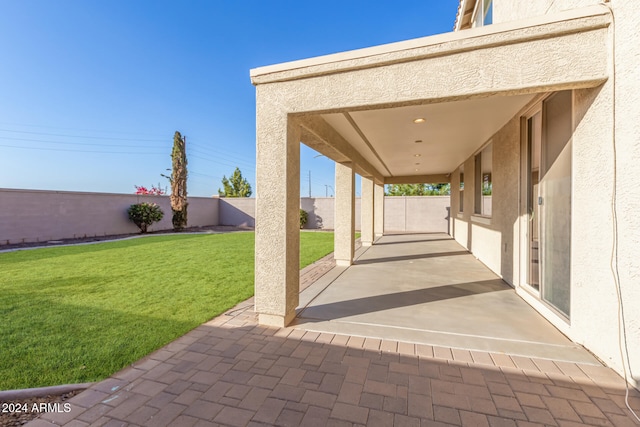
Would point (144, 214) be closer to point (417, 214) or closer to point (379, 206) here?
point (379, 206)

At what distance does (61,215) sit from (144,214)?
375 cm

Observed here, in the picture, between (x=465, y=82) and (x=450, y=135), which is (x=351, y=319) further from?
(x=450, y=135)

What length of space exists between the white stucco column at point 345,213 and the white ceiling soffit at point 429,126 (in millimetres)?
862

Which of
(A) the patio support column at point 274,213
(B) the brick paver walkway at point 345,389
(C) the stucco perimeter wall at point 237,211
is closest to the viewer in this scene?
(B) the brick paver walkway at point 345,389

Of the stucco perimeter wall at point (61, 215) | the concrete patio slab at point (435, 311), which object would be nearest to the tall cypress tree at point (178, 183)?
the stucco perimeter wall at point (61, 215)

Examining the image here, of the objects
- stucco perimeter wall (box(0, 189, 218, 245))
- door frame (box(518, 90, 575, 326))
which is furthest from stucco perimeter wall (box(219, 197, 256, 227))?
door frame (box(518, 90, 575, 326))

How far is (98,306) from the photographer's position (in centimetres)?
451

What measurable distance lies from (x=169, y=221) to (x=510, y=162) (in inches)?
786

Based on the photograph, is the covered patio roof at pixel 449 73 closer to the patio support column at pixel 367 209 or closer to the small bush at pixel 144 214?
the patio support column at pixel 367 209

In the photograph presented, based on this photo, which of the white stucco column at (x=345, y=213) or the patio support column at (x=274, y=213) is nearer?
the patio support column at (x=274, y=213)

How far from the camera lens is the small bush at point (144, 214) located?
1625cm

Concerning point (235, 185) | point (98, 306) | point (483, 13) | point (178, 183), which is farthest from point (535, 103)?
point (235, 185)

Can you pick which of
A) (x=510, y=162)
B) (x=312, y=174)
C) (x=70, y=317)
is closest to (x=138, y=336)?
(x=70, y=317)

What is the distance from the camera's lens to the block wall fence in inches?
468
